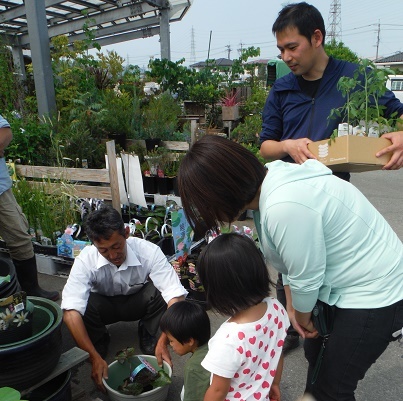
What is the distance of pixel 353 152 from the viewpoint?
1.53 meters

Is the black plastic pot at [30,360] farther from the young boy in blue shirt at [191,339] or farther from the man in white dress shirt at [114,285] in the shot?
the young boy in blue shirt at [191,339]

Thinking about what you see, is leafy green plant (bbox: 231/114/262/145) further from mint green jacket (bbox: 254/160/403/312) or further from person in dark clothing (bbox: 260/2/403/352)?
mint green jacket (bbox: 254/160/403/312)

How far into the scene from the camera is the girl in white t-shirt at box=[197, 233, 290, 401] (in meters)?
1.26

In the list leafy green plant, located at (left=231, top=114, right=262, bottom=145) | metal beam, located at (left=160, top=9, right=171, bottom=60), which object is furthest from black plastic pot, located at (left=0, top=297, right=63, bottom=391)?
metal beam, located at (left=160, top=9, right=171, bottom=60)

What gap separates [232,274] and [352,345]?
0.46 m

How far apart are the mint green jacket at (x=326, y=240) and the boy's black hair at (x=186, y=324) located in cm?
50

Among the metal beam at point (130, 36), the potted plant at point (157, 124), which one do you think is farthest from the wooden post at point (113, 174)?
the metal beam at point (130, 36)

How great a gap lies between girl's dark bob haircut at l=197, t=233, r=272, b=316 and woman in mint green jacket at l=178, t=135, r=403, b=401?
0.08m

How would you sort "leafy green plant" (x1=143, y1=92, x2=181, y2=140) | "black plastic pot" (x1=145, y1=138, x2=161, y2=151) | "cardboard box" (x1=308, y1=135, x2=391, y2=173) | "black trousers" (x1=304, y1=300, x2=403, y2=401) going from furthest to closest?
1. "leafy green plant" (x1=143, y1=92, x2=181, y2=140)
2. "black plastic pot" (x1=145, y1=138, x2=161, y2=151)
3. "cardboard box" (x1=308, y1=135, x2=391, y2=173)
4. "black trousers" (x1=304, y1=300, x2=403, y2=401)

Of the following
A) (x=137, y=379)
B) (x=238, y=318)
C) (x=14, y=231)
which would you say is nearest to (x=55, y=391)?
(x=137, y=379)

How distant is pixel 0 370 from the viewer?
159 centimetres

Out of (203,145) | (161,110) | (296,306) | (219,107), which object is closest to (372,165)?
(296,306)

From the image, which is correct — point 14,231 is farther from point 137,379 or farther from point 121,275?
point 137,379

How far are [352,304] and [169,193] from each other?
3.67m
